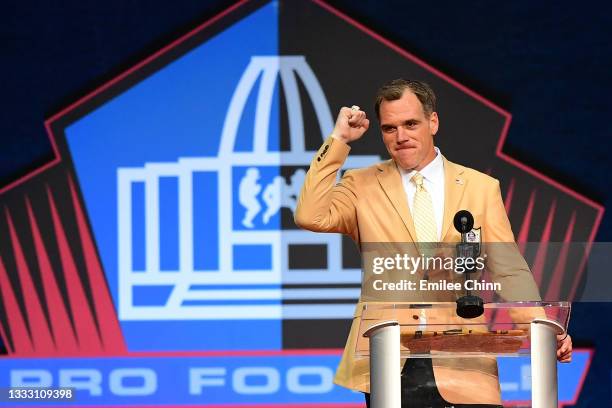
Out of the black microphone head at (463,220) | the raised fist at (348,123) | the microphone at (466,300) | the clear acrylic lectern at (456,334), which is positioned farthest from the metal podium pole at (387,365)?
the raised fist at (348,123)

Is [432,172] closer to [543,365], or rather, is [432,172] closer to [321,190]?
[321,190]

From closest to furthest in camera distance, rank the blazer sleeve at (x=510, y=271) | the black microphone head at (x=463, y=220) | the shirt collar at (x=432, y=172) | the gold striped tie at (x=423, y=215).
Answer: the black microphone head at (x=463, y=220), the blazer sleeve at (x=510, y=271), the gold striped tie at (x=423, y=215), the shirt collar at (x=432, y=172)

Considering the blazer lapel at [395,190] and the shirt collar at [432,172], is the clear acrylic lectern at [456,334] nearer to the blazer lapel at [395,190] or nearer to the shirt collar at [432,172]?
the blazer lapel at [395,190]

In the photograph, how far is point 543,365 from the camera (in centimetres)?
279

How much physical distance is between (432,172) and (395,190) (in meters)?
0.13

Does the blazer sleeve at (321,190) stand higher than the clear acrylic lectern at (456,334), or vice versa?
the blazer sleeve at (321,190)

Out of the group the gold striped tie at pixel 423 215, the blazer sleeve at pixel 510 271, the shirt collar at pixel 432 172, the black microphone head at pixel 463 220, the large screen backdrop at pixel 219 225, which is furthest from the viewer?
the large screen backdrop at pixel 219 225

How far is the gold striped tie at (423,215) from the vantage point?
3.23 m

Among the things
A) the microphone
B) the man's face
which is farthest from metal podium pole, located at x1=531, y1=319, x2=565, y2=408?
the man's face

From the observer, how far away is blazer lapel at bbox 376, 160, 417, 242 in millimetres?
3256

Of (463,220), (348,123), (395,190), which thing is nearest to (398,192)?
(395,190)

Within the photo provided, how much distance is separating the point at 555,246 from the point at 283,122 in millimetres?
2435

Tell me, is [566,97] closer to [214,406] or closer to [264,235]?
[264,235]

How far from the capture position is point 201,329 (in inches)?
204
